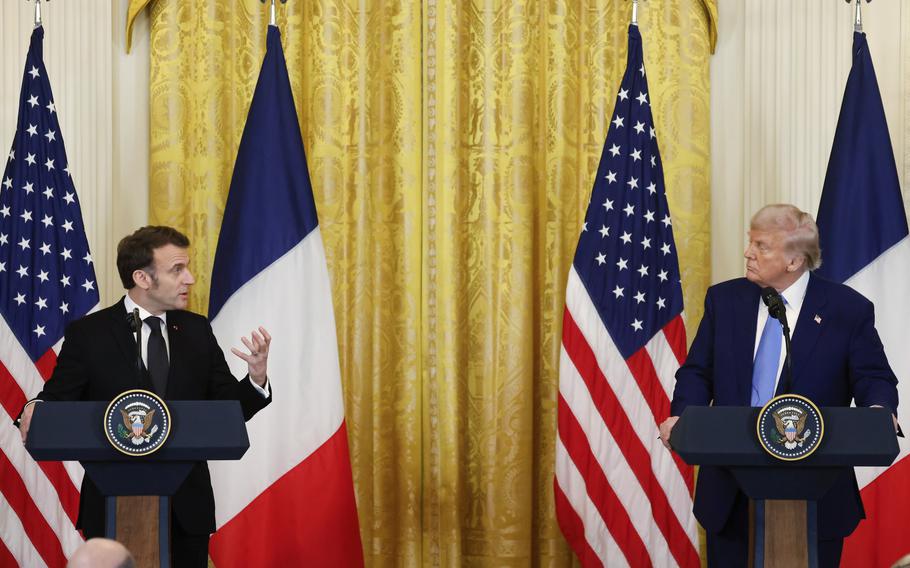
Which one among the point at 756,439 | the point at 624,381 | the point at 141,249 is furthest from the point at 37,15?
the point at 756,439

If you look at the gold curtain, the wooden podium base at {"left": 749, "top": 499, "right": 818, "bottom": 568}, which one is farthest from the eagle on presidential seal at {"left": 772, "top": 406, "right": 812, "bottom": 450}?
the gold curtain

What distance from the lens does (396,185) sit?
19.7 ft

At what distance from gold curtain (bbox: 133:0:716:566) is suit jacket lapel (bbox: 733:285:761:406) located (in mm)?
1723

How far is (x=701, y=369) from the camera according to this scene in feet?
13.9

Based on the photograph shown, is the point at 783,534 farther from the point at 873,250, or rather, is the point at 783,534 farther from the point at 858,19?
the point at 858,19

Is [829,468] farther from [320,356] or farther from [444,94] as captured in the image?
[444,94]

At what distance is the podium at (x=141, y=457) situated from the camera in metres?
3.47

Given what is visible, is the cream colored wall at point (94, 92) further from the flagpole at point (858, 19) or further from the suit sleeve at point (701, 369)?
the flagpole at point (858, 19)

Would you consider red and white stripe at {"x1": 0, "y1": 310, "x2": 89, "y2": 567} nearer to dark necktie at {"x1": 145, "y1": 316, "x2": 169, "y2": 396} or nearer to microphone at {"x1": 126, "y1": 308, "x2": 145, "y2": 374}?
dark necktie at {"x1": 145, "y1": 316, "x2": 169, "y2": 396}

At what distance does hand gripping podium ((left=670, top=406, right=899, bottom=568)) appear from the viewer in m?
3.44

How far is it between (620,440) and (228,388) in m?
1.97

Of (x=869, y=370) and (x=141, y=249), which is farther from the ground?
(x=141, y=249)

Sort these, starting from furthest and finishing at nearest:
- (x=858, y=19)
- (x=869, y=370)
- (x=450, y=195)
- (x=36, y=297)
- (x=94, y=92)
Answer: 1. (x=450, y=195)
2. (x=94, y=92)
3. (x=858, y=19)
4. (x=36, y=297)
5. (x=869, y=370)

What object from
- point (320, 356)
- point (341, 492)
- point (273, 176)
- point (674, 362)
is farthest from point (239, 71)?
point (674, 362)
